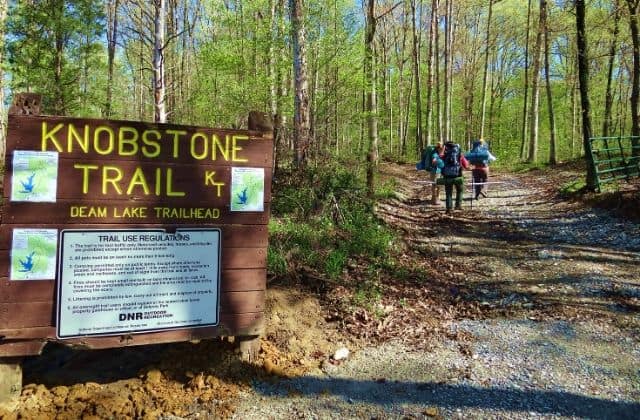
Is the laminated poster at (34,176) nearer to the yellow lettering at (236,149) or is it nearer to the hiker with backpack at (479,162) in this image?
the yellow lettering at (236,149)

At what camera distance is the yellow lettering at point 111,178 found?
3510 millimetres

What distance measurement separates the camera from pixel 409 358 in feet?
14.2

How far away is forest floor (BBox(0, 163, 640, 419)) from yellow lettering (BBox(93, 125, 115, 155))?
184 centimetres

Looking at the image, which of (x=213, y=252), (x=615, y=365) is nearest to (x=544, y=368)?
(x=615, y=365)

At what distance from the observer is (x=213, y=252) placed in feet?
12.7

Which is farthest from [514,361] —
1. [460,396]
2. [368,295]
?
[368,295]

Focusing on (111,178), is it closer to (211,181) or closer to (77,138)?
(77,138)

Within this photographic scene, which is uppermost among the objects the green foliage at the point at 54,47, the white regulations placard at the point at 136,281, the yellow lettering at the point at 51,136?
the green foliage at the point at 54,47

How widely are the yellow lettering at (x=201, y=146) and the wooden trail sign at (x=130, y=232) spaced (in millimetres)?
12

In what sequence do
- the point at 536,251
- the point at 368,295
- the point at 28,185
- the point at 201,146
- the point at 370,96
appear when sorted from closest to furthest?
the point at 28,185
the point at 201,146
the point at 368,295
the point at 536,251
the point at 370,96

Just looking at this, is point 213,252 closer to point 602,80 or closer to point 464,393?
point 464,393

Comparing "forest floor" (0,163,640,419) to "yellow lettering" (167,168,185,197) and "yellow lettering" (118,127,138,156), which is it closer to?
"yellow lettering" (167,168,185,197)

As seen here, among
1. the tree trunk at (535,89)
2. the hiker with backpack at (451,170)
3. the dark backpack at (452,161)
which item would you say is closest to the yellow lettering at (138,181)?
the hiker with backpack at (451,170)

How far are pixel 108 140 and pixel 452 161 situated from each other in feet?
31.0
